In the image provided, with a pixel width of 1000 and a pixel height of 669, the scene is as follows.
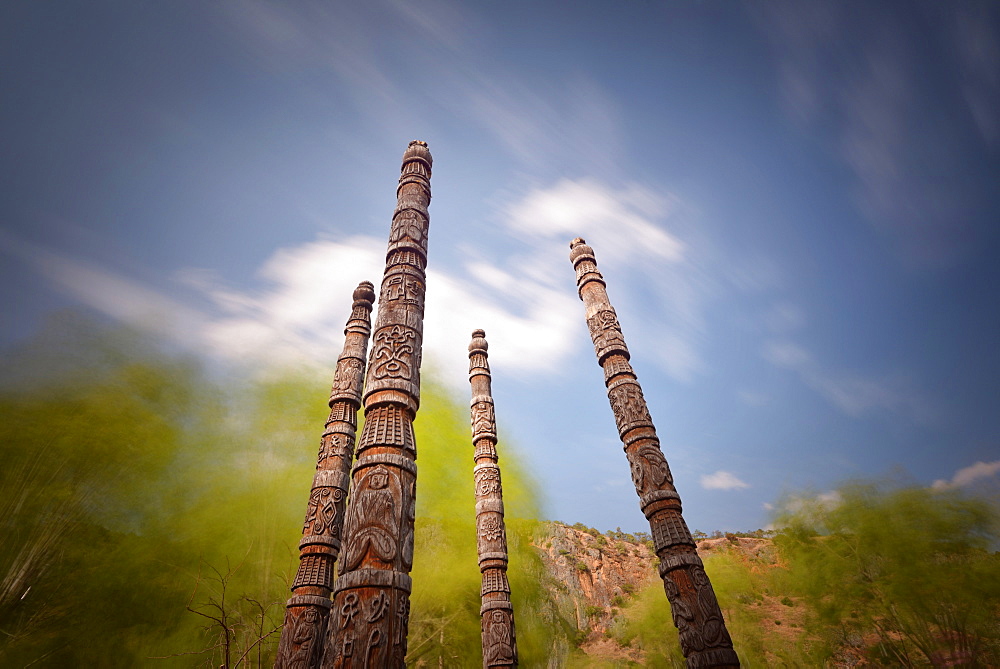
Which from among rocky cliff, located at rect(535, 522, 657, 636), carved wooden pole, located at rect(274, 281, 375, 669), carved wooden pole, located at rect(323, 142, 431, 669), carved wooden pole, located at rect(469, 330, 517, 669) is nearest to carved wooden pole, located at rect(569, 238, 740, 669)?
carved wooden pole, located at rect(469, 330, 517, 669)

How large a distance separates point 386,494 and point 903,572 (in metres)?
18.0

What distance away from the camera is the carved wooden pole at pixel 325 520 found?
586 cm

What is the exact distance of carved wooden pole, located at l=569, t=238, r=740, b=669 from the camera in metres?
5.27

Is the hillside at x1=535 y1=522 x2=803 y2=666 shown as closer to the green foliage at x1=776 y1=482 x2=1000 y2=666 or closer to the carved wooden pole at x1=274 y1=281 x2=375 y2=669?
the green foliage at x1=776 y1=482 x2=1000 y2=666

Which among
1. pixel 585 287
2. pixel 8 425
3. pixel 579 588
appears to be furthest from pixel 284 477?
pixel 579 588

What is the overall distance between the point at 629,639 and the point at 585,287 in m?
21.1

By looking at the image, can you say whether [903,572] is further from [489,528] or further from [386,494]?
[386,494]

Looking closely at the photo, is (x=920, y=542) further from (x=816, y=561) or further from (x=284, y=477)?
(x=284, y=477)

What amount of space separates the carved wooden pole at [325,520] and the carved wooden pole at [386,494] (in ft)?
9.21

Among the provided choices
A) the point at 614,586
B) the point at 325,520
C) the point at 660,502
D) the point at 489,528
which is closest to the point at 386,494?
the point at 325,520

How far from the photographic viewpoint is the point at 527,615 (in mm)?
17797

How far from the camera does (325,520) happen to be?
6.67 metres

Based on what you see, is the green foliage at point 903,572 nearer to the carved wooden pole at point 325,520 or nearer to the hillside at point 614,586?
the hillside at point 614,586

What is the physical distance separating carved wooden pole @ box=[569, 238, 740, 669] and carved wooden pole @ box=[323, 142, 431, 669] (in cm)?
330
